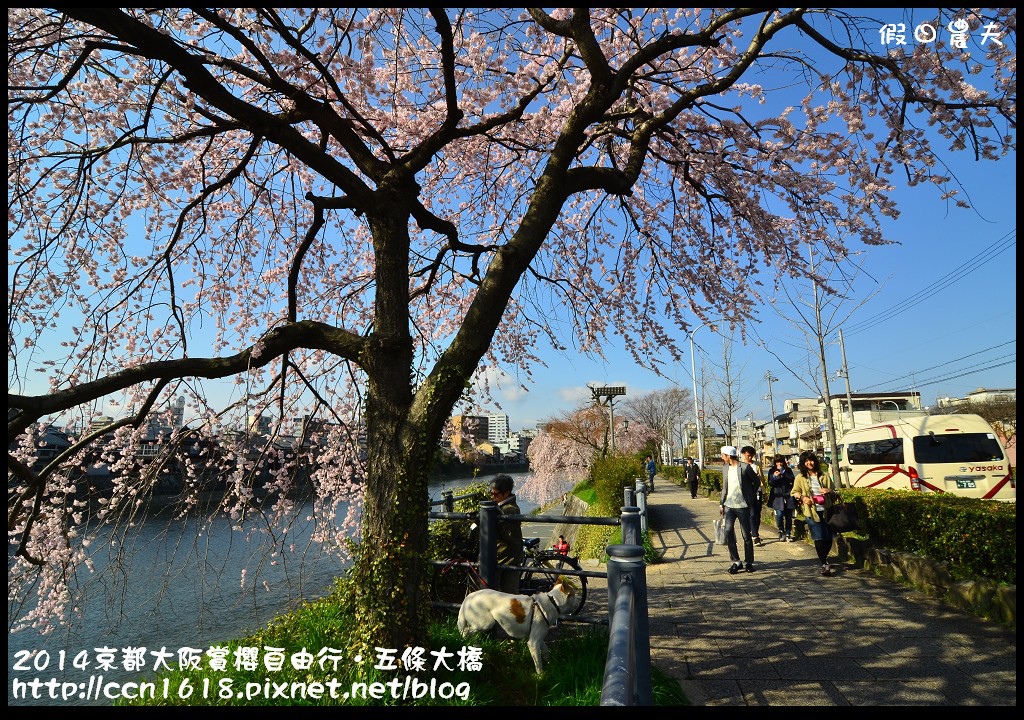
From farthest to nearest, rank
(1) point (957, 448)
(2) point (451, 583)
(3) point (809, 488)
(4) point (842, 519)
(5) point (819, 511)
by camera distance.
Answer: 1. (1) point (957, 448)
2. (3) point (809, 488)
3. (5) point (819, 511)
4. (4) point (842, 519)
5. (2) point (451, 583)

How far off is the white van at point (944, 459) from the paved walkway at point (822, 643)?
21.7ft

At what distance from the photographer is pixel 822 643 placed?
14.1 feet

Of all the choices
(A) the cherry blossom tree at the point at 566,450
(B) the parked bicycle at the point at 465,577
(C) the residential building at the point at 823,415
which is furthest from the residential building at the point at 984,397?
(B) the parked bicycle at the point at 465,577

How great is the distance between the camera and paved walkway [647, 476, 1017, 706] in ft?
11.3

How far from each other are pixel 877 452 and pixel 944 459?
164 centimetres

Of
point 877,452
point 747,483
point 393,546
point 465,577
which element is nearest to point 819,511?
point 747,483

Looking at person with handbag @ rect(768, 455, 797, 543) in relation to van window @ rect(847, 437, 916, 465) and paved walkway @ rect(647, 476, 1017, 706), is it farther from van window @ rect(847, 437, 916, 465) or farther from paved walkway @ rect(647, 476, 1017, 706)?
van window @ rect(847, 437, 916, 465)

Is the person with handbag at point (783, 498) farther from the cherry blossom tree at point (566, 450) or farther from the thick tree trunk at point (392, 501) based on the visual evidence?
the cherry blossom tree at point (566, 450)

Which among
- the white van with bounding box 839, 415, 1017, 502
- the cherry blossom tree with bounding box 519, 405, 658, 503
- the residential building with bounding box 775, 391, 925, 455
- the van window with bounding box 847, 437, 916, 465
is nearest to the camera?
the white van with bounding box 839, 415, 1017, 502

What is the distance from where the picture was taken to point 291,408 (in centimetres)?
693

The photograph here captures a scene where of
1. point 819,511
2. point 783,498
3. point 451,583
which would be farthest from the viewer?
point 783,498

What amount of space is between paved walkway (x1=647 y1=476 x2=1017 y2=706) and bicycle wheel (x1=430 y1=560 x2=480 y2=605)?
1.76m

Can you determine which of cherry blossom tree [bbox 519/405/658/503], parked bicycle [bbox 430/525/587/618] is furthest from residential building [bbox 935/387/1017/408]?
parked bicycle [bbox 430/525/587/618]

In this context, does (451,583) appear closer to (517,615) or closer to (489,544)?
(489,544)
